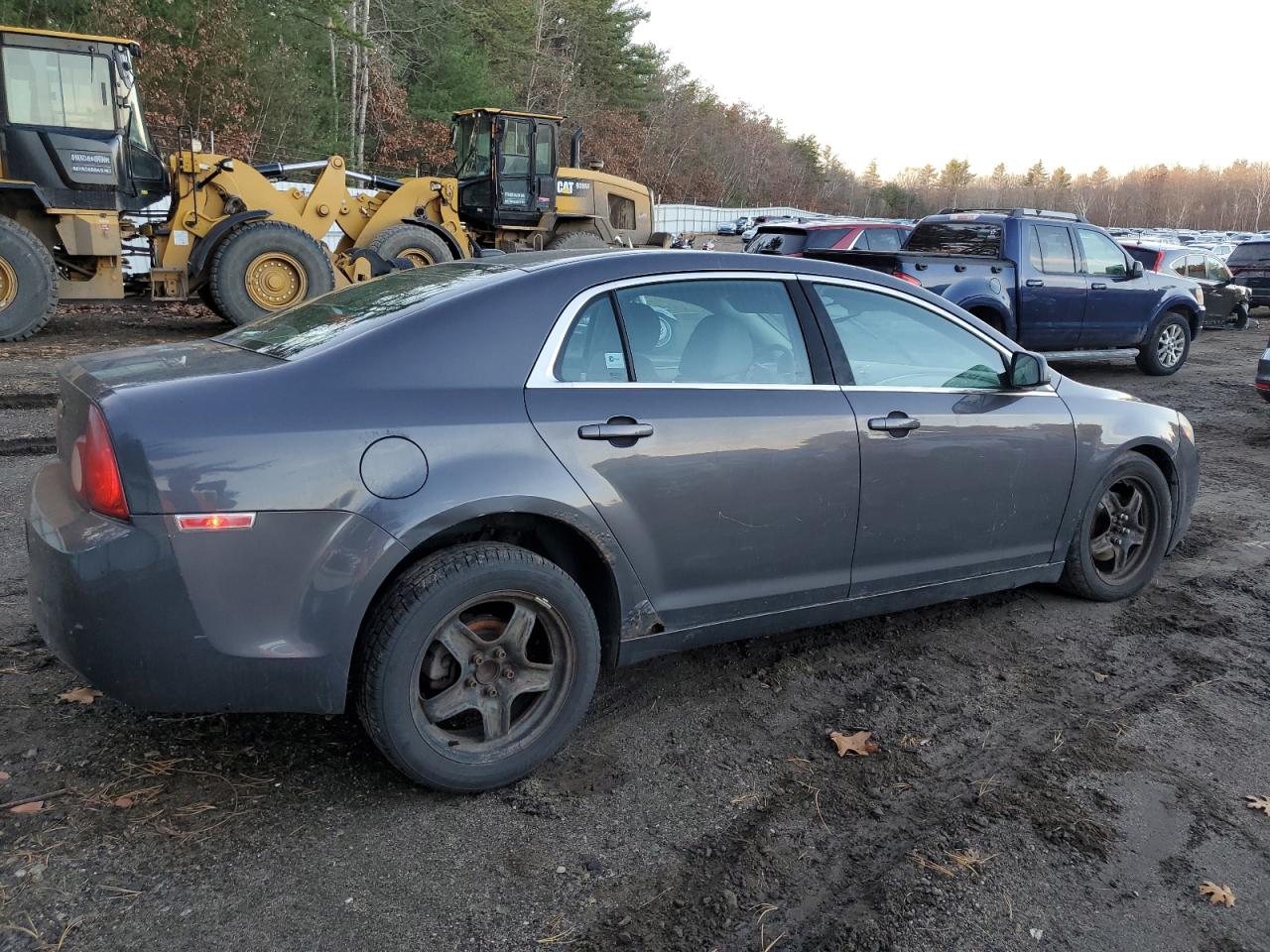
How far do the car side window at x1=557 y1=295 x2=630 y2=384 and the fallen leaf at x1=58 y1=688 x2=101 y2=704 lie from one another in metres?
2.04

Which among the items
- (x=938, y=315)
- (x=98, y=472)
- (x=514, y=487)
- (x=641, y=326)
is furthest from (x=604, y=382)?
(x=938, y=315)

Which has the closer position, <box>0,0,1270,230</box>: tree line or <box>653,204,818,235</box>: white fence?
<box>0,0,1270,230</box>: tree line

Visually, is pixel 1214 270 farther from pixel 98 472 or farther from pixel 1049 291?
pixel 98 472

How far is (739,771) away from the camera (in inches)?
133

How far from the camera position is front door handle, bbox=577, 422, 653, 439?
3260 millimetres

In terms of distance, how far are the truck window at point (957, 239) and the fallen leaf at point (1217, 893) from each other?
9.64m

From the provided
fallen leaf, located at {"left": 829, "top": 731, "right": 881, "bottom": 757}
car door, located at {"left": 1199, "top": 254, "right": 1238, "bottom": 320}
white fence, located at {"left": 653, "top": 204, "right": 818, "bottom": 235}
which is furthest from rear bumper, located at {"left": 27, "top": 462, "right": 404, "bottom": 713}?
white fence, located at {"left": 653, "top": 204, "right": 818, "bottom": 235}

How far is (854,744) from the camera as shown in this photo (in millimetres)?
3594

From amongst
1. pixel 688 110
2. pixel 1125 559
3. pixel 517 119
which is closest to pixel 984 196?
pixel 688 110

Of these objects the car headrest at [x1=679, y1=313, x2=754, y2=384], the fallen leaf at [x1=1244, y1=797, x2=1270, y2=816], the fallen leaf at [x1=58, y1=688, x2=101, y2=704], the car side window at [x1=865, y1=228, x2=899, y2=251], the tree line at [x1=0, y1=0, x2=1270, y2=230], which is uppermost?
the tree line at [x1=0, y1=0, x2=1270, y2=230]

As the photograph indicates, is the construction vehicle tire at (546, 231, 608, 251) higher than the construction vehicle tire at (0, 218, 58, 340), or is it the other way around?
the construction vehicle tire at (546, 231, 608, 251)

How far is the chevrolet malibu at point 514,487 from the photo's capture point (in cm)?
277

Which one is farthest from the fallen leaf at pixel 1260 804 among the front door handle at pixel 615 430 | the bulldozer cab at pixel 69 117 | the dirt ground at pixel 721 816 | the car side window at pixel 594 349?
the bulldozer cab at pixel 69 117

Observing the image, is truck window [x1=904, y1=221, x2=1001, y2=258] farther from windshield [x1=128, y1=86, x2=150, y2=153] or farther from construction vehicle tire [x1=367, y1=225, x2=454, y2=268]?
windshield [x1=128, y1=86, x2=150, y2=153]
